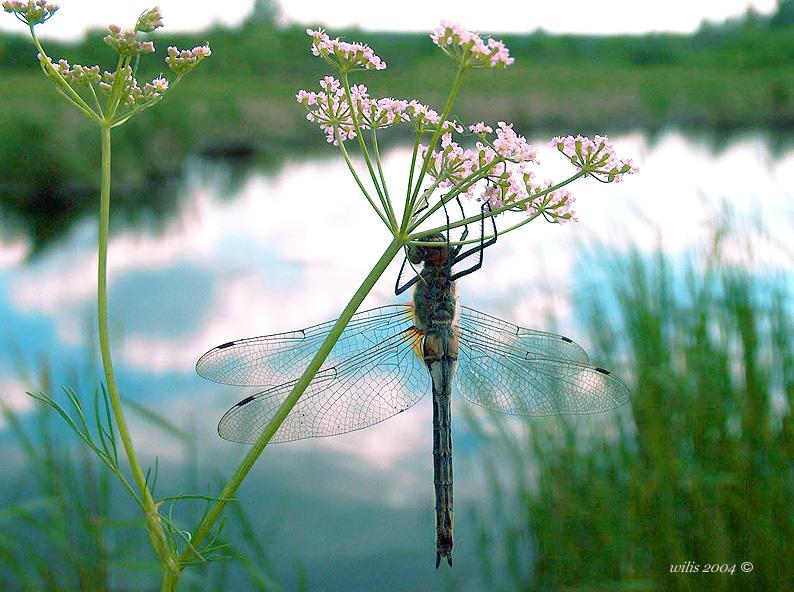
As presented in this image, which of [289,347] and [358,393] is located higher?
[289,347]

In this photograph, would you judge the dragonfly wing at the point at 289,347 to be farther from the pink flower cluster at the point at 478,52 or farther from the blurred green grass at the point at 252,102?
the blurred green grass at the point at 252,102

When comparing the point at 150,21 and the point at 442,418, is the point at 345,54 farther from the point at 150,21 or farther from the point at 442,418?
the point at 442,418

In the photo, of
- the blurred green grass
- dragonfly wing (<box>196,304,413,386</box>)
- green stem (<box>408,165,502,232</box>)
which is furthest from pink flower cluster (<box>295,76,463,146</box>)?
the blurred green grass

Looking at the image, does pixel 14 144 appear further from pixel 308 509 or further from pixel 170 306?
pixel 308 509

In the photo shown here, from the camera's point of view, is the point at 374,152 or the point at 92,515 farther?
the point at 92,515

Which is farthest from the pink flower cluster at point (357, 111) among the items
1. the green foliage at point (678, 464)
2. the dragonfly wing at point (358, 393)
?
the green foliage at point (678, 464)

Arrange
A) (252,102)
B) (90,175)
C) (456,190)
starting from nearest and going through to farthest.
Result: 1. (456,190)
2. (90,175)
3. (252,102)

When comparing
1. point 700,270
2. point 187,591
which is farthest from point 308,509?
point 187,591

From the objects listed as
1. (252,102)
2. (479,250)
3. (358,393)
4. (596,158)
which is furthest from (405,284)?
(252,102)
